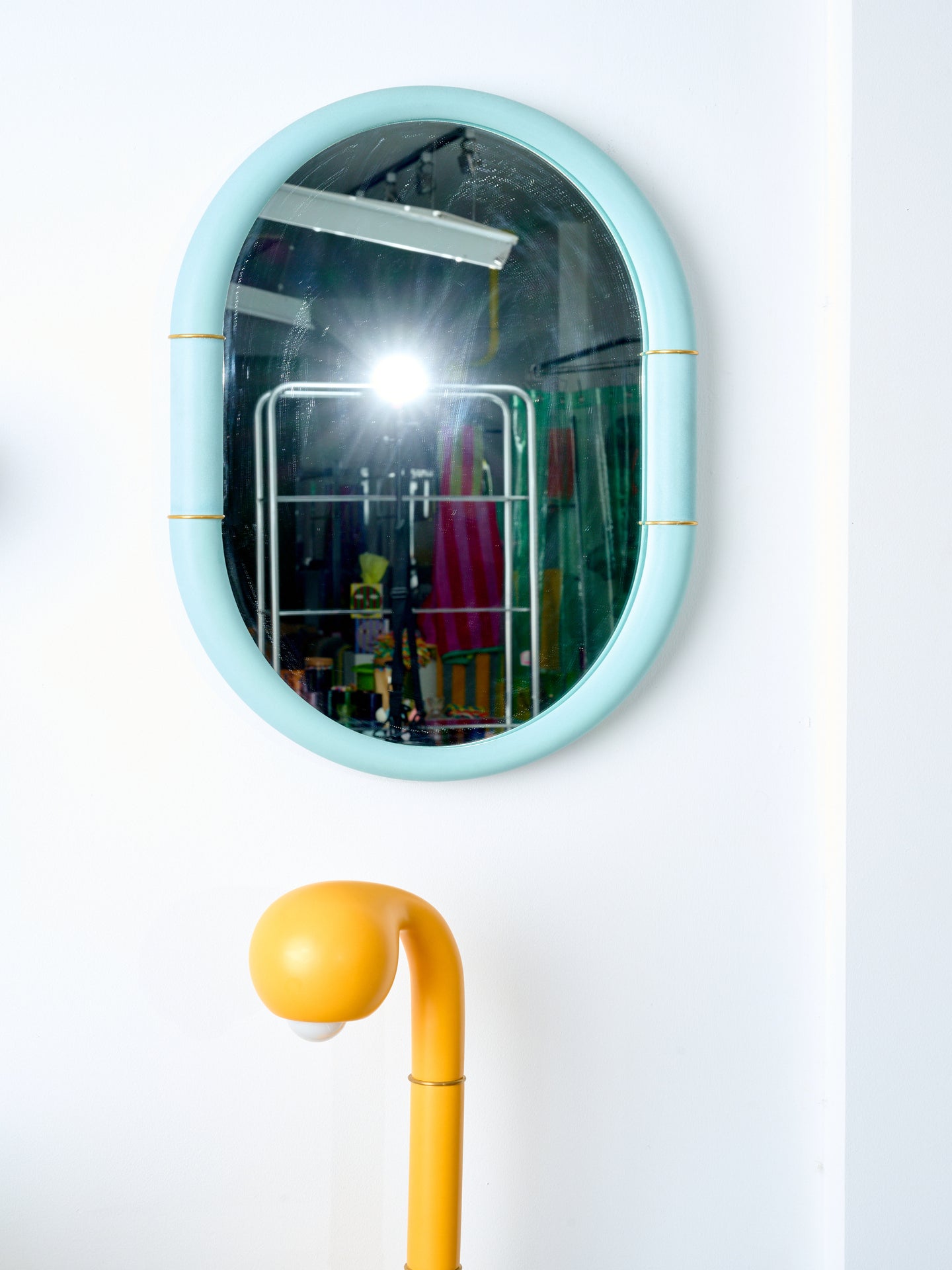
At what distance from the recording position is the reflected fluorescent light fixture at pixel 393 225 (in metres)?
0.92

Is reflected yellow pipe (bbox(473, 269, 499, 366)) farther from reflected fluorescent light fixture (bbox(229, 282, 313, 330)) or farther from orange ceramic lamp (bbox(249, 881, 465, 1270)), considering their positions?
orange ceramic lamp (bbox(249, 881, 465, 1270))

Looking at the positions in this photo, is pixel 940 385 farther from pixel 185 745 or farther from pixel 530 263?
pixel 185 745

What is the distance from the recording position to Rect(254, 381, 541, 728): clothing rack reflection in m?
0.93

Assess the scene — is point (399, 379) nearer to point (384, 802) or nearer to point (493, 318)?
point (493, 318)

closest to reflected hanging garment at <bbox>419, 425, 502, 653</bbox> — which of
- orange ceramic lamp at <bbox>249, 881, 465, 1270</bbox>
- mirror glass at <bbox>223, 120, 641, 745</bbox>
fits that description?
mirror glass at <bbox>223, 120, 641, 745</bbox>

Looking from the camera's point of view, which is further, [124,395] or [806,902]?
[806,902]

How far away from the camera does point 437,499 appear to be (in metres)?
0.95

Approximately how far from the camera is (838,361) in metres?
1.00

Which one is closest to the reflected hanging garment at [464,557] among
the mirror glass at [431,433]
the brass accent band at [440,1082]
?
the mirror glass at [431,433]

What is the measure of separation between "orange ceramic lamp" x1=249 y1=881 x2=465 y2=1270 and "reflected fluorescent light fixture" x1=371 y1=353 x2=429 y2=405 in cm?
45

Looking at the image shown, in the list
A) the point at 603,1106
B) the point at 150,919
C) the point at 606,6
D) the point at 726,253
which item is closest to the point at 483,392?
the point at 726,253

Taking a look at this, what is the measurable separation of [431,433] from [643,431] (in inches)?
8.2

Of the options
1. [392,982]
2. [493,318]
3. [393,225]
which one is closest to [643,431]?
[493,318]

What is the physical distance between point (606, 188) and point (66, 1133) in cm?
104
